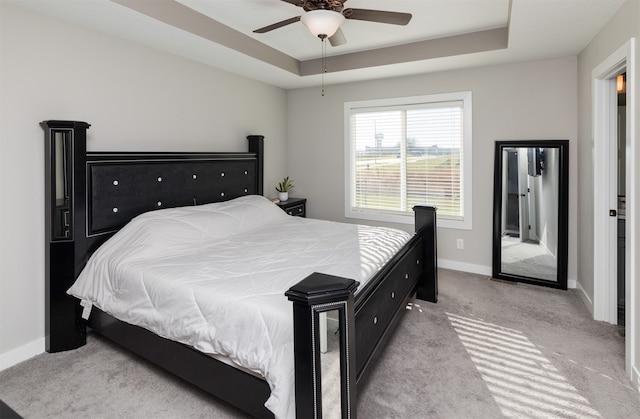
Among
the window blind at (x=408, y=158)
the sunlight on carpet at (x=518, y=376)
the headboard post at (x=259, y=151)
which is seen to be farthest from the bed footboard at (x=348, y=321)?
the headboard post at (x=259, y=151)

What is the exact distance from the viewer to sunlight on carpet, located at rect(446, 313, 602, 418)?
6.36ft

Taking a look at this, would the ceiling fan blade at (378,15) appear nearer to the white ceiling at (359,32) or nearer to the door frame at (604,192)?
the white ceiling at (359,32)

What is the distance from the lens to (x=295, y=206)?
189 inches

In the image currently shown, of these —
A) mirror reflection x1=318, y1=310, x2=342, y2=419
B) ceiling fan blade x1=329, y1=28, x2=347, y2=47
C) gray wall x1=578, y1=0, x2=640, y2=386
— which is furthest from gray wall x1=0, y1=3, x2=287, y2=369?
gray wall x1=578, y1=0, x2=640, y2=386

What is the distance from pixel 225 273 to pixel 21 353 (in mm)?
1624

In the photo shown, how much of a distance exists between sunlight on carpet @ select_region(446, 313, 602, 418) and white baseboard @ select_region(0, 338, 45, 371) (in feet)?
9.89

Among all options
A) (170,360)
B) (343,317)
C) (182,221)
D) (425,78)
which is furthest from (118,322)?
(425,78)

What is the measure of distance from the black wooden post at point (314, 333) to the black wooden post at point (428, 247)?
6.77ft

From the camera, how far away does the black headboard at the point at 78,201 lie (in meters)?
2.51

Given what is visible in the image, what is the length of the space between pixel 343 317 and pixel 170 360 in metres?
1.23

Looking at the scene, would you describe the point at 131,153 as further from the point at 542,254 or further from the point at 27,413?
the point at 542,254

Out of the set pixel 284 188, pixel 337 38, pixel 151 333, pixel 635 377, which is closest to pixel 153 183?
pixel 151 333

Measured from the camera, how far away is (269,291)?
186 centimetres

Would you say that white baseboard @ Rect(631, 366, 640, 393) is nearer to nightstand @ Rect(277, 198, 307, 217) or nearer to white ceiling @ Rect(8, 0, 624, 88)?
white ceiling @ Rect(8, 0, 624, 88)
